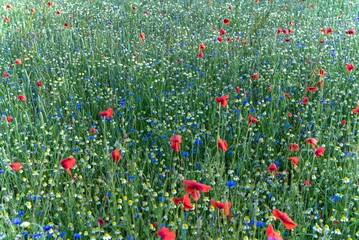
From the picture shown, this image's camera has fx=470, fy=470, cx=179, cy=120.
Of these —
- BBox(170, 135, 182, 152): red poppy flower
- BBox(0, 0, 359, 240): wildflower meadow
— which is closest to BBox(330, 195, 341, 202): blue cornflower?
BBox(0, 0, 359, 240): wildflower meadow

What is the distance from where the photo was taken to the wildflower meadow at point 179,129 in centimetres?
255

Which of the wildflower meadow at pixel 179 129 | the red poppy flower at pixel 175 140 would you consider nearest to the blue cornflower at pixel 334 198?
the wildflower meadow at pixel 179 129

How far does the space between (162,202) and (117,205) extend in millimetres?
330

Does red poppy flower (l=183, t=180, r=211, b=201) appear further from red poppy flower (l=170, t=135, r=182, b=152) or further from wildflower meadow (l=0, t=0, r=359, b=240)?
red poppy flower (l=170, t=135, r=182, b=152)

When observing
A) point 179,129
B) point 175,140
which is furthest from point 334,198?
point 179,129

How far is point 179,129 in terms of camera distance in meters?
3.57

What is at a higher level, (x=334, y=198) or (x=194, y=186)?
(x=194, y=186)

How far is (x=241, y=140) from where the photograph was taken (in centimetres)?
347

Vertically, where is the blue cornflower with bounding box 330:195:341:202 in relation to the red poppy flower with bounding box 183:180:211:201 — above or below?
below

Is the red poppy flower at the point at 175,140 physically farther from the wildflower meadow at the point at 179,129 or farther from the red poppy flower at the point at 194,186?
the red poppy flower at the point at 194,186

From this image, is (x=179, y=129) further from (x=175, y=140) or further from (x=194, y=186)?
(x=194, y=186)

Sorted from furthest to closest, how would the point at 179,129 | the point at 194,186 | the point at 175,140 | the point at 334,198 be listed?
the point at 179,129
the point at 334,198
the point at 175,140
the point at 194,186

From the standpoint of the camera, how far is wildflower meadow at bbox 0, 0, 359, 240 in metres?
2.55

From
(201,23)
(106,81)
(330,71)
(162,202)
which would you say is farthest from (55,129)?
(201,23)
